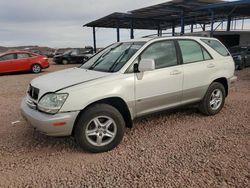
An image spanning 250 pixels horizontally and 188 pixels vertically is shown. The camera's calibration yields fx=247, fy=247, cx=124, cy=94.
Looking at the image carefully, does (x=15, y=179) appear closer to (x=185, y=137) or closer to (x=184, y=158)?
(x=184, y=158)

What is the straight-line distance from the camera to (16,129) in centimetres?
476

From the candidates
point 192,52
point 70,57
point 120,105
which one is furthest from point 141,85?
point 70,57

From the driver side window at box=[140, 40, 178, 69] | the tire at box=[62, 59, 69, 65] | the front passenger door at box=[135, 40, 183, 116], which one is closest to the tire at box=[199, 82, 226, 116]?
the front passenger door at box=[135, 40, 183, 116]

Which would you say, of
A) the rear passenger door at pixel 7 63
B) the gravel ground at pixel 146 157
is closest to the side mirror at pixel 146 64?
the gravel ground at pixel 146 157

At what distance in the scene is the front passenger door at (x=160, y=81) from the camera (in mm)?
4043

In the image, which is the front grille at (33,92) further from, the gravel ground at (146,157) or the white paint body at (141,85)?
the gravel ground at (146,157)

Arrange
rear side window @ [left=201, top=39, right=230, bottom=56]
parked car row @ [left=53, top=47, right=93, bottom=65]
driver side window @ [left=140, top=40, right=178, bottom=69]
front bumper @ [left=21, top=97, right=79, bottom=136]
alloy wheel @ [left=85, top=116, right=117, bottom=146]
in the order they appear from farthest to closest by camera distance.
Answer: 1. parked car row @ [left=53, top=47, right=93, bottom=65]
2. rear side window @ [left=201, top=39, right=230, bottom=56]
3. driver side window @ [left=140, top=40, right=178, bottom=69]
4. alloy wheel @ [left=85, top=116, right=117, bottom=146]
5. front bumper @ [left=21, top=97, right=79, bottom=136]

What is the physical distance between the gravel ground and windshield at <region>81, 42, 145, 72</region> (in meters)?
1.25

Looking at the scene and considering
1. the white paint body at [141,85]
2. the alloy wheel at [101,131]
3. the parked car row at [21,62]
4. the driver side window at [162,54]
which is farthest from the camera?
the parked car row at [21,62]

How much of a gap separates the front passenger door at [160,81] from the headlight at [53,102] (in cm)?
119

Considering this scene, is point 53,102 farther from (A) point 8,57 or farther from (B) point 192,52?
(A) point 8,57

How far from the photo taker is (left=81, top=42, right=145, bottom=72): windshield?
13.7 feet

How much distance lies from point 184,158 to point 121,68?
1.66 m

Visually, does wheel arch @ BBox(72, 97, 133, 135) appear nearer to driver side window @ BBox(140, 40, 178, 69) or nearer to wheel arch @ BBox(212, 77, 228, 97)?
driver side window @ BBox(140, 40, 178, 69)
